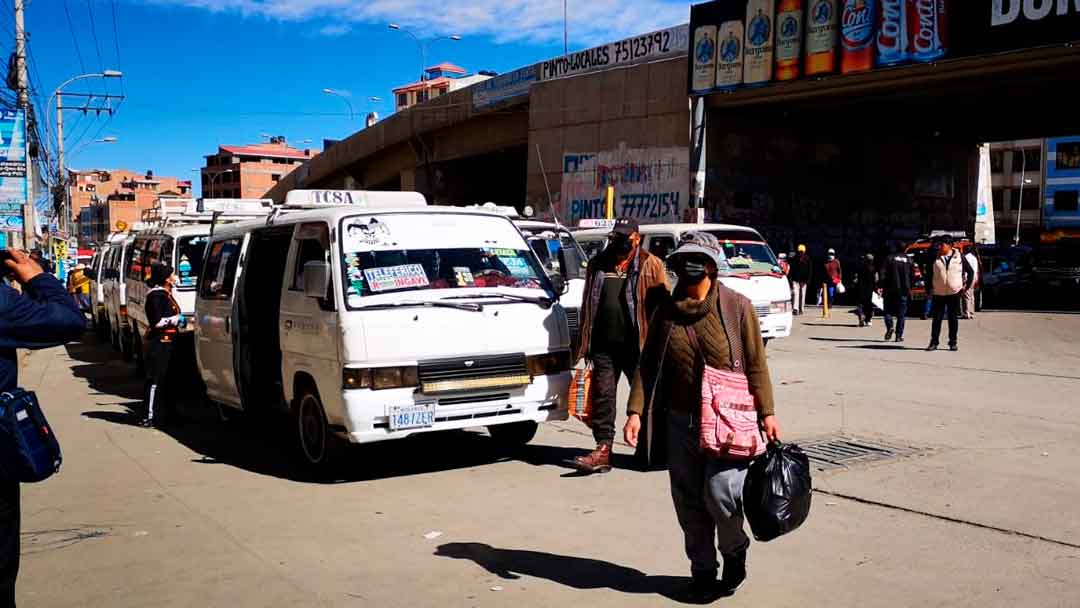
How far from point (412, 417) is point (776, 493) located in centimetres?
339

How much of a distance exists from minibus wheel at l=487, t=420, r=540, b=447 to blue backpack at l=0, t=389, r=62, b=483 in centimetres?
508

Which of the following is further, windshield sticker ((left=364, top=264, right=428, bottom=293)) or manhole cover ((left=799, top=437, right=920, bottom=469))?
manhole cover ((left=799, top=437, right=920, bottom=469))

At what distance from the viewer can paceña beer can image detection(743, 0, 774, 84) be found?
26.6 m

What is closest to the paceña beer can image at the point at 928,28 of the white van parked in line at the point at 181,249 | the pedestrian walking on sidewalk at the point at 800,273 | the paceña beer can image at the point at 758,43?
the paceña beer can image at the point at 758,43

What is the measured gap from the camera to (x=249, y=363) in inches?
356

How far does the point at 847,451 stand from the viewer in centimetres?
822

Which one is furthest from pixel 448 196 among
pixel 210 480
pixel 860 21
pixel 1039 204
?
pixel 1039 204

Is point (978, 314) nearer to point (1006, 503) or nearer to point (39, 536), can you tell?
point (1006, 503)

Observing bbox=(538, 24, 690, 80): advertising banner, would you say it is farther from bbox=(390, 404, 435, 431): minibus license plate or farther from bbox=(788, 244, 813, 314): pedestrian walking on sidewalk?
bbox=(390, 404, 435, 431): minibus license plate

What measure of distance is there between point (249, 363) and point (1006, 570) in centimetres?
648

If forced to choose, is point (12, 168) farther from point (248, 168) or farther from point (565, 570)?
point (248, 168)

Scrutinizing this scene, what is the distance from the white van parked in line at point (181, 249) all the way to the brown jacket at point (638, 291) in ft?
19.1

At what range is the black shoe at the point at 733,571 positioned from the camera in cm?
472

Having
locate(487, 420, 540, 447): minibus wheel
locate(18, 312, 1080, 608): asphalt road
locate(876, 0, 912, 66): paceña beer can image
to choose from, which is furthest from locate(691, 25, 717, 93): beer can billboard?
locate(487, 420, 540, 447): minibus wheel
